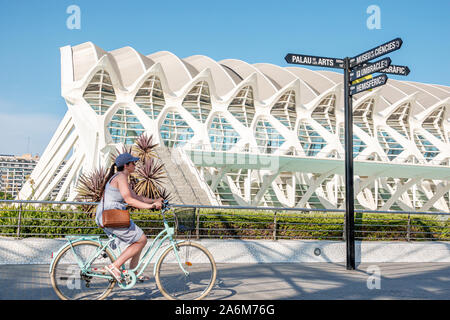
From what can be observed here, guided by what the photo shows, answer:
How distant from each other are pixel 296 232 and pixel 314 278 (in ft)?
10.9

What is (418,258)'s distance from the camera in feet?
32.8

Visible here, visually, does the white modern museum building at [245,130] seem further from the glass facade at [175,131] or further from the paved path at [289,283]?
the paved path at [289,283]

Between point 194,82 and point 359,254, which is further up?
point 194,82

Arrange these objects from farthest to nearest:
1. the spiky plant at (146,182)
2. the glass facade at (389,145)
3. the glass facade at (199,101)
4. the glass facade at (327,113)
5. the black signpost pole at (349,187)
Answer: the glass facade at (389,145), the glass facade at (327,113), the glass facade at (199,101), the spiky plant at (146,182), the black signpost pole at (349,187)

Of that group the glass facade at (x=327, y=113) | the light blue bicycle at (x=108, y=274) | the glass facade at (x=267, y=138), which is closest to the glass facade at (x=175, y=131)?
the glass facade at (x=267, y=138)

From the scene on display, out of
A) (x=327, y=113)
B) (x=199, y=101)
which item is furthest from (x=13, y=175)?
(x=327, y=113)

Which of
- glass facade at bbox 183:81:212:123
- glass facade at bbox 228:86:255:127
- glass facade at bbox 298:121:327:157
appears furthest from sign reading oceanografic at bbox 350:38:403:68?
glass facade at bbox 298:121:327:157

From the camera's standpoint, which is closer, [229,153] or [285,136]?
[229,153]

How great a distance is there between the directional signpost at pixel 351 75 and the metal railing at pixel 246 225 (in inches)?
63.8

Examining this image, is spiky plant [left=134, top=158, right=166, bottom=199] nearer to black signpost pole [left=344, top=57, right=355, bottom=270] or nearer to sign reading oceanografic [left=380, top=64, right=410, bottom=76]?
black signpost pole [left=344, top=57, right=355, bottom=270]

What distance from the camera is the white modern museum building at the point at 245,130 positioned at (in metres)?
30.3
